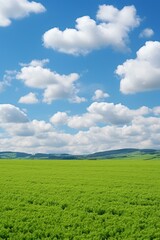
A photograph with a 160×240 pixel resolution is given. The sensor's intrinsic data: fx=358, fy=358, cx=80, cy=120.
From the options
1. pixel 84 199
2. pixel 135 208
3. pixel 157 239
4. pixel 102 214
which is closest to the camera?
pixel 157 239

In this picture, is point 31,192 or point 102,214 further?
point 31,192

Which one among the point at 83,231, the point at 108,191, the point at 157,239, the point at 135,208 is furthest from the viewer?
the point at 108,191

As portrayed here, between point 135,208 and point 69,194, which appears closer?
point 135,208

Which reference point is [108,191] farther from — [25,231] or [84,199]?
[25,231]

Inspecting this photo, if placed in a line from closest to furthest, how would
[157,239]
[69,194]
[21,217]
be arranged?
1. [157,239]
2. [21,217]
3. [69,194]

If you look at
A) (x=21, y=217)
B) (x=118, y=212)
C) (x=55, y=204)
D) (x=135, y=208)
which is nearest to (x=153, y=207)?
(x=135, y=208)

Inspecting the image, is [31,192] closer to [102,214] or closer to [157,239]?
[102,214]

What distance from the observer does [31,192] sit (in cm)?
2670

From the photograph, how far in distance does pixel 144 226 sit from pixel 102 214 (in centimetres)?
325

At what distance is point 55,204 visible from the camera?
21.8m

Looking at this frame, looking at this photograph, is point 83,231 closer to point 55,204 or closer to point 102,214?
point 102,214

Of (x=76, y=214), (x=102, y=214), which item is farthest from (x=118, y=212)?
(x=76, y=214)

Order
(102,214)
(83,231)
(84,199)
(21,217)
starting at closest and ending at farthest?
1. (83,231)
2. (21,217)
3. (102,214)
4. (84,199)

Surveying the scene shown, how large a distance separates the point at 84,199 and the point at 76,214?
177 inches
